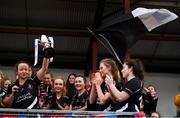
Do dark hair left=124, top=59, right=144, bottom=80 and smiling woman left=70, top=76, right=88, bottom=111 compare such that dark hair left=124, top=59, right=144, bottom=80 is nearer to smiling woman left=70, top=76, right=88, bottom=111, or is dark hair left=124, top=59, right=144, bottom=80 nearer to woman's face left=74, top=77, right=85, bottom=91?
smiling woman left=70, top=76, right=88, bottom=111

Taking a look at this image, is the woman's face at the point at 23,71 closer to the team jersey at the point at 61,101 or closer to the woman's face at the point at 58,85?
the team jersey at the point at 61,101

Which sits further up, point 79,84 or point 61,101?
point 79,84

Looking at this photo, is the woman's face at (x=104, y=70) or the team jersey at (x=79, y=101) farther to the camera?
the team jersey at (x=79, y=101)

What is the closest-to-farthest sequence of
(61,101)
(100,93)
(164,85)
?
(100,93) < (61,101) < (164,85)

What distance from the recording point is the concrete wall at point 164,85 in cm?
1298

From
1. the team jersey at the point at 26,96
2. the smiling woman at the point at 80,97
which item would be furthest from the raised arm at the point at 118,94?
the smiling woman at the point at 80,97

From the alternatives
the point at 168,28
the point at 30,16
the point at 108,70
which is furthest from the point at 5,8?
the point at 108,70

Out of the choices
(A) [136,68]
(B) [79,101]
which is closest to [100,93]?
(A) [136,68]

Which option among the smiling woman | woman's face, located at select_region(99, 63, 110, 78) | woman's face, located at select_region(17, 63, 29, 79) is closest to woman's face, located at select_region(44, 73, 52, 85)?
the smiling woman

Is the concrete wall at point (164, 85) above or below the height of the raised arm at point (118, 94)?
above

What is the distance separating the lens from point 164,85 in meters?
13.5

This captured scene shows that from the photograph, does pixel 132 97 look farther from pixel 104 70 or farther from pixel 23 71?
pixel 23 71

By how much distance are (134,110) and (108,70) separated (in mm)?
512

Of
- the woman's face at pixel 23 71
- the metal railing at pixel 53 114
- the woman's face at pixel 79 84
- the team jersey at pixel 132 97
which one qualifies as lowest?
the metal railing at pixel 53 114
